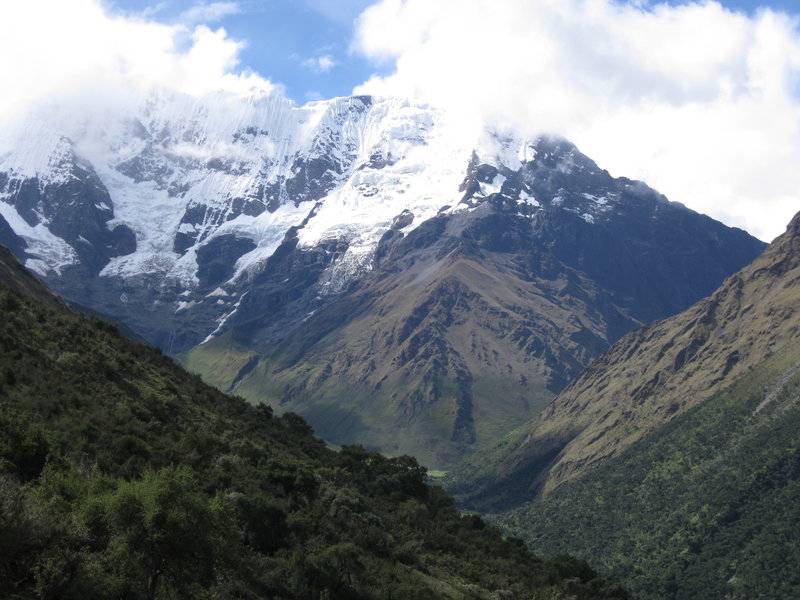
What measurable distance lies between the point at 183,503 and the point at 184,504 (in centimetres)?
8

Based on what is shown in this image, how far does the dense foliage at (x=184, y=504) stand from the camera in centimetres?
4688

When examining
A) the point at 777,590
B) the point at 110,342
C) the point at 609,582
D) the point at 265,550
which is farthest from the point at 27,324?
the point at 777,590

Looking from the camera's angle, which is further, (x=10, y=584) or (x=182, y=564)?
(x=182, y=564)

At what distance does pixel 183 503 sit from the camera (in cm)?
5050

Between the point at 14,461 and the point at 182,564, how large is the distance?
1269 centimetres

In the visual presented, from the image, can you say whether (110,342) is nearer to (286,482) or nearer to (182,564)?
(286,482)

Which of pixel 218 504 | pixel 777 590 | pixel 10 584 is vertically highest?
pixel 777 590

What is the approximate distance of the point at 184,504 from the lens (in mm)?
50531

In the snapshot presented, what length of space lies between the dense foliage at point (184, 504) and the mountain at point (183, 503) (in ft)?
0.47

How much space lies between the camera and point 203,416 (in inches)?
3853

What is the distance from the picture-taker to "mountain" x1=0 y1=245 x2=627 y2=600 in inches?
1848

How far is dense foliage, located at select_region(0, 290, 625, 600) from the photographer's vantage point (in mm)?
46875

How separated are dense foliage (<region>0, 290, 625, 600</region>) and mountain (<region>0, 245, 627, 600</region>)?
0.47 ft

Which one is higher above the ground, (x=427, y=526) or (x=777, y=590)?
(x=777, y=590)
